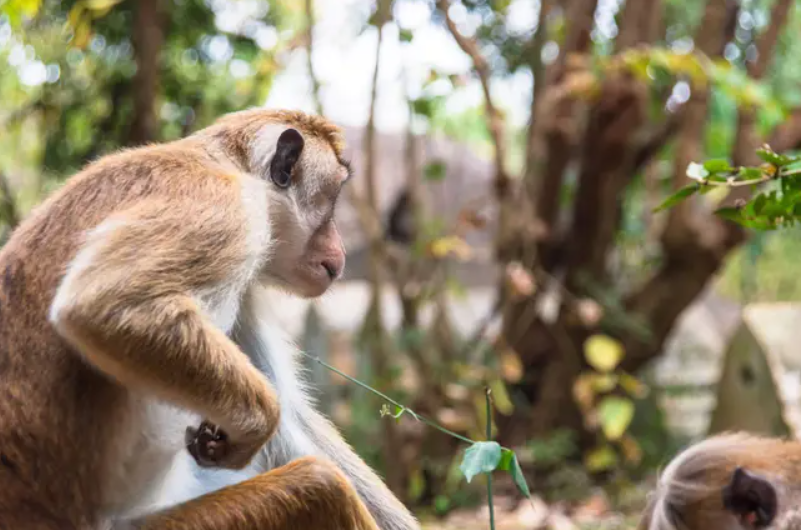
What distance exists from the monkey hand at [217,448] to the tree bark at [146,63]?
4889mm

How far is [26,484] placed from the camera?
2328 millimetres

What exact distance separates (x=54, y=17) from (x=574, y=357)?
15.8ft

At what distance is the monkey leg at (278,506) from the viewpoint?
241cm

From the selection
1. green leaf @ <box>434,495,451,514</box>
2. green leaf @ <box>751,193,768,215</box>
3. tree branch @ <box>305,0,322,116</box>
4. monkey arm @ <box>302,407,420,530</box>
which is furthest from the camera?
tree branch @ <box>305,0,322,116</box>

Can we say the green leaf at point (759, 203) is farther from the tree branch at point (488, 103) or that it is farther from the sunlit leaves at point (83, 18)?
the sunlit leaves at point (83, 18)

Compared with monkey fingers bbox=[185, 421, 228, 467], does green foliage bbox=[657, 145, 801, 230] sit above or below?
above

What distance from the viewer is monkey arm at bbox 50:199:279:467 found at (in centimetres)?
224

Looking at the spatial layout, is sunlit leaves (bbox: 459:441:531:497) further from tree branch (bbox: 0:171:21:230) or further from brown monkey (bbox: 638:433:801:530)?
tree branch (bbox: 0:171:21:230)

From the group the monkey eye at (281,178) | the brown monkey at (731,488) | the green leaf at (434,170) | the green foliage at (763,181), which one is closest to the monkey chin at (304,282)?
the monkey eye at (281,178)

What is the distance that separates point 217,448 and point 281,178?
849mm

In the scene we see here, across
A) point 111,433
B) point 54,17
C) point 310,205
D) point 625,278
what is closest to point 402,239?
point 625,278

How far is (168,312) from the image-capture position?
227 centimetres

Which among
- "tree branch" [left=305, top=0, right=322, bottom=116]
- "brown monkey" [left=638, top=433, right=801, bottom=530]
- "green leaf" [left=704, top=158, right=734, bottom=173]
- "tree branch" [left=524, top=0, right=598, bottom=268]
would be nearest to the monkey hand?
"green leaf" [left=704, top=158, right=734, bottom=173]

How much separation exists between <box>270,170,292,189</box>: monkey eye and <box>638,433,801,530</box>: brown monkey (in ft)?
6.26
